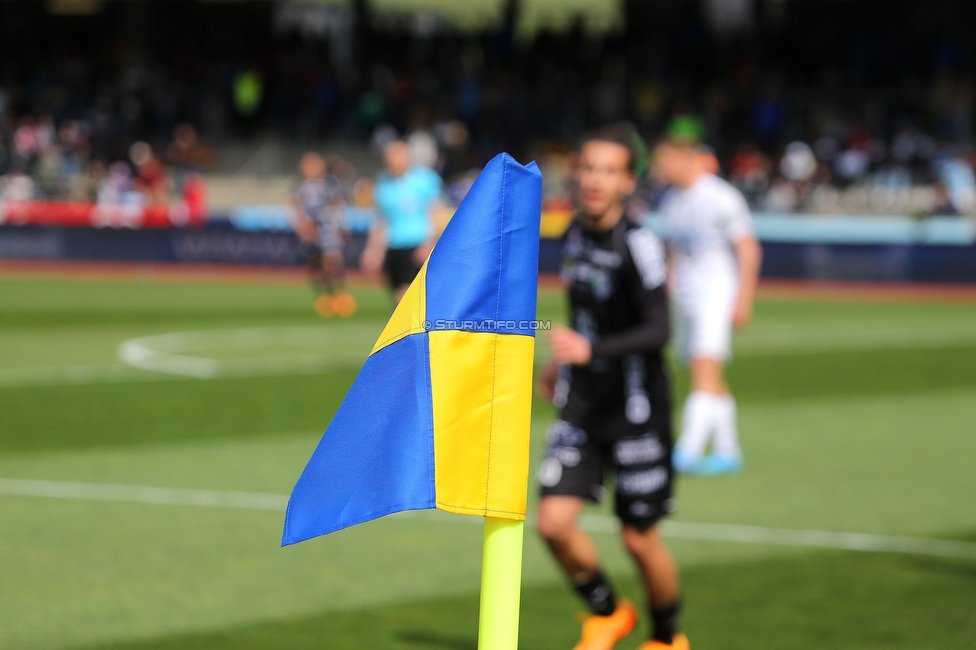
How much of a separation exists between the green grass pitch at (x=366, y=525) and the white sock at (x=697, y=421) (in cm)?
36

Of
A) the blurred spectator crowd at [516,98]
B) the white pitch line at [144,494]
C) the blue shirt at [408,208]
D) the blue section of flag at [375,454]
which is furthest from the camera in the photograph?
the blurred spectator crowd at [516,98]

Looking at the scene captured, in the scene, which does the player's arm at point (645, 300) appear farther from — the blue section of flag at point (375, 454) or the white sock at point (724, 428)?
the white sock at point (724, 428)

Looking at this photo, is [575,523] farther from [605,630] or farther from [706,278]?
[706,278]

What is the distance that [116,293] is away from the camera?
24.1m

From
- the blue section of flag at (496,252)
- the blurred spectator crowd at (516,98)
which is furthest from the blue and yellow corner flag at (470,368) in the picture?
the blurred spectator crowd at (516,98)

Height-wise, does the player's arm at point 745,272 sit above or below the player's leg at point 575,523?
above

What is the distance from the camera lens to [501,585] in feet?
8.28

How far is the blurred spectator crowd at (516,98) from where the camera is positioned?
95.1 feet

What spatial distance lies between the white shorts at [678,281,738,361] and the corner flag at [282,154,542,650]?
670 cm

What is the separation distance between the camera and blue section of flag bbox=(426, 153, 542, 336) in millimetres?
2572

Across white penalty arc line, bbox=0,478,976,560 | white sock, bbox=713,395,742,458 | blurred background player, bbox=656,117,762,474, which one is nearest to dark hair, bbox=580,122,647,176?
white penalty arc line, bbox=0,478,976,560

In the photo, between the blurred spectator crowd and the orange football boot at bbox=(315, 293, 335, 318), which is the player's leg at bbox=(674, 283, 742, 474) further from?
the blurred spectator crowd

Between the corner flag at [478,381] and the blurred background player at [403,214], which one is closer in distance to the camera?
the corner flag at [478,381]

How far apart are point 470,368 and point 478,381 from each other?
0.09 ft
